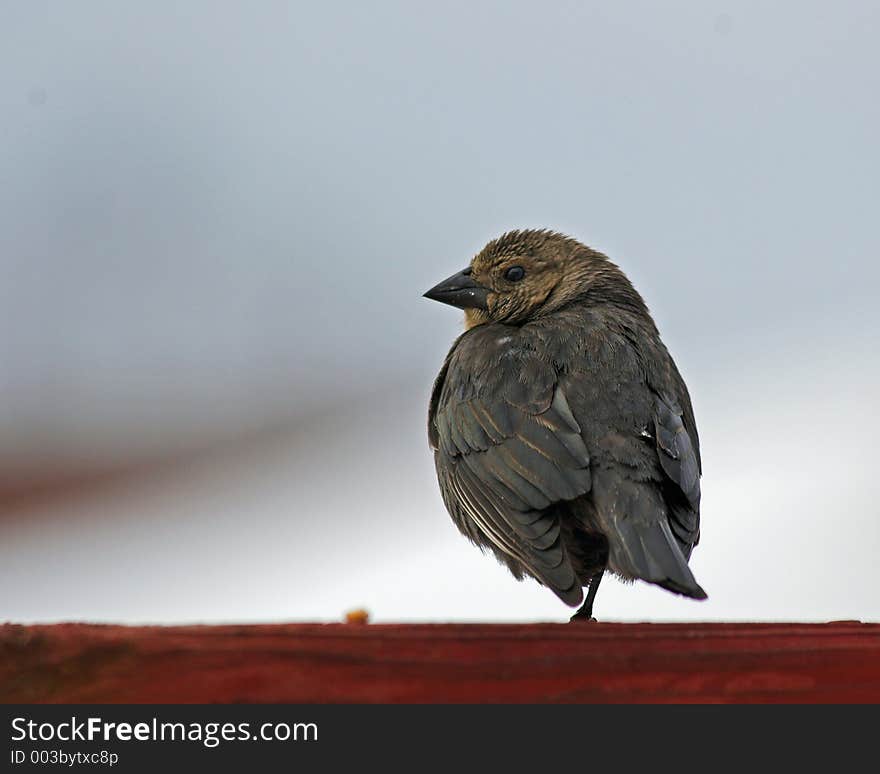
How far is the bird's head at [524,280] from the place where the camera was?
4.46m

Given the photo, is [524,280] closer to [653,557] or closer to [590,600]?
[590,600]

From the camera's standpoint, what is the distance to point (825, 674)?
177cm

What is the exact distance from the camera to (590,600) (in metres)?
3.63

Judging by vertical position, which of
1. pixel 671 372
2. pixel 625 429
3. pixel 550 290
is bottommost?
pixel 625 429

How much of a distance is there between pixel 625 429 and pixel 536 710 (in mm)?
1801

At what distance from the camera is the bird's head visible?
4457 mm

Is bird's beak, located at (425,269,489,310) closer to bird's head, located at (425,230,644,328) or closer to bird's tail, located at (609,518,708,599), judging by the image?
bird's head, located at (425,230,644,328)

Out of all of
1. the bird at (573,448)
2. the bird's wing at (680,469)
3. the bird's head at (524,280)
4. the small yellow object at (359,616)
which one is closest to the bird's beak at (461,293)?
the bird's head at (524,280)

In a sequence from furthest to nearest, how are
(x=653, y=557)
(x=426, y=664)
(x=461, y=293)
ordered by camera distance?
(x=461, y=293) < (x=653, y=557) < (x=426, y=664)

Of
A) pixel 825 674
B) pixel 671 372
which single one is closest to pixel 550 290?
pixel 671 372

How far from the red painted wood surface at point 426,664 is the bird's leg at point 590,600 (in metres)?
1.75

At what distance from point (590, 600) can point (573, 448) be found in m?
0.61

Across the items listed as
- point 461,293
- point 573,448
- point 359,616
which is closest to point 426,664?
point 359,616

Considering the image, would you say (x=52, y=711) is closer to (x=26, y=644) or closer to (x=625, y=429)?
(x=26, y=644)
